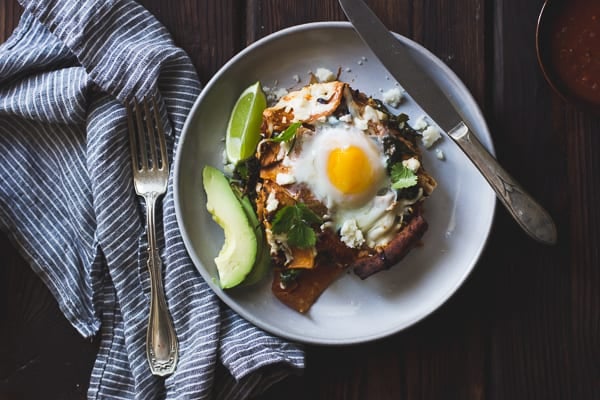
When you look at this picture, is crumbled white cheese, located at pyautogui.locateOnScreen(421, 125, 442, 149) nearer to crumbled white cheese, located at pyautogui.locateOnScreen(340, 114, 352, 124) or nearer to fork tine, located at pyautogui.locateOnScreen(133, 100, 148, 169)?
crumbled white cheese, located at pyautogui.locateOnScreen(340, 114, 352, 124)

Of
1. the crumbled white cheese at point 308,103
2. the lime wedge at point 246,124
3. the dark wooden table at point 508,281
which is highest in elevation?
the crumbled white cheese at point 308,103

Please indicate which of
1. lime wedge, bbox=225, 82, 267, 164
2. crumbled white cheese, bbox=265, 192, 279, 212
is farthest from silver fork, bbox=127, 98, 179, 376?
crumbled white cheese, bbox=265, 192, 279, 212

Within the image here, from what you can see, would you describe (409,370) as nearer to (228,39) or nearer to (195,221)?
(195,221)

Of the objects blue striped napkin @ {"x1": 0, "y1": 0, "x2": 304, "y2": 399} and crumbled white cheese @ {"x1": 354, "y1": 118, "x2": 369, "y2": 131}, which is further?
blue striped napkin @ {"x1": 0, "y1": 0, "x2": 304, "y2": 399}

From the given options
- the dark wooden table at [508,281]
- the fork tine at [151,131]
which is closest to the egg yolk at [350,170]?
the dark wooden table at [508,281]

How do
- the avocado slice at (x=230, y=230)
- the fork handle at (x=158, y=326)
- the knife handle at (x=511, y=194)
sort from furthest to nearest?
the fork handle at (x=158, y=326) → the avocado slice at (x=230, y=230) → the knife handle at (x=511, y=194)

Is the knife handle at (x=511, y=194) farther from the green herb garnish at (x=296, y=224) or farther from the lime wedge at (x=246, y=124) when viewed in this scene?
the lime wedge at (x=246, y=124)
